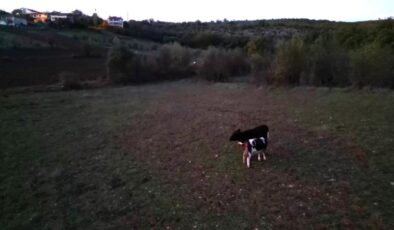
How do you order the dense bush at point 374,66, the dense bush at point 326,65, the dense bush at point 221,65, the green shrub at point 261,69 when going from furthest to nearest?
the dense bush at point 221,65, the green shrub at point 261,69, the dense bush at point 326,65, the dense bush at point 374,66

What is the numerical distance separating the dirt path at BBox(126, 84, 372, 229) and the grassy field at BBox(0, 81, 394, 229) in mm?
32

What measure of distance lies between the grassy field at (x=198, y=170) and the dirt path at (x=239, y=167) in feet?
0.10

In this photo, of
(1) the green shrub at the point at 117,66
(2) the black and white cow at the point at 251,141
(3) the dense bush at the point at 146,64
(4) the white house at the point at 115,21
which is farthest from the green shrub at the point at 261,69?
(4) the white house at the point at 115,21

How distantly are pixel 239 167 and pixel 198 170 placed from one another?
1.29 meters

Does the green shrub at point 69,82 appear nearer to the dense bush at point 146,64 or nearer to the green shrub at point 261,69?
the dense bush at point 146,64

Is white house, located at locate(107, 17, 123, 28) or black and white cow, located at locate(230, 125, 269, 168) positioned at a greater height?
white house, located at locate(107, 17, 123, 28)

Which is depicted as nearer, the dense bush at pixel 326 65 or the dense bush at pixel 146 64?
the dense bush at pixel 326 65

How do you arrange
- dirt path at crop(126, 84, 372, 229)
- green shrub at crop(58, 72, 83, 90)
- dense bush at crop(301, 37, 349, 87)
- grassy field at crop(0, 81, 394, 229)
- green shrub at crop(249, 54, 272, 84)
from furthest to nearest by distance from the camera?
green shrub at crop(58, 72, 83, 90), green shrub at crop(249, 54, 272, 84), dense bush at crop(301, 37, 349, 87), grassy field at crop(0, 81, 394, 229), dirt path at crop(126, 84, 372, 229)

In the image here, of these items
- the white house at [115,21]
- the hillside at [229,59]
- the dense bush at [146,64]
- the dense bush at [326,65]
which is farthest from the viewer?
the white house at [115,21]

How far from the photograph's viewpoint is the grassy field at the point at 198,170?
918 centimetres

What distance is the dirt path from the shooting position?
9.04 m

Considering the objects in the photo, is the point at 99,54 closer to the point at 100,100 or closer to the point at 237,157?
the point at 100,100

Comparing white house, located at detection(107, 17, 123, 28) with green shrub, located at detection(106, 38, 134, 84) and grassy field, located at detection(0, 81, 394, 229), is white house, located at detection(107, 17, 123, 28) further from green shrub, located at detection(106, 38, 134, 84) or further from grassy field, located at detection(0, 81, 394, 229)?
grassy field, located at detection(0, 81, 394, 229)

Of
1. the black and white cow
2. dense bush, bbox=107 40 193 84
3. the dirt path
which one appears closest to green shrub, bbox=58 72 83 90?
dense bush, bbox=107 40 193 84
